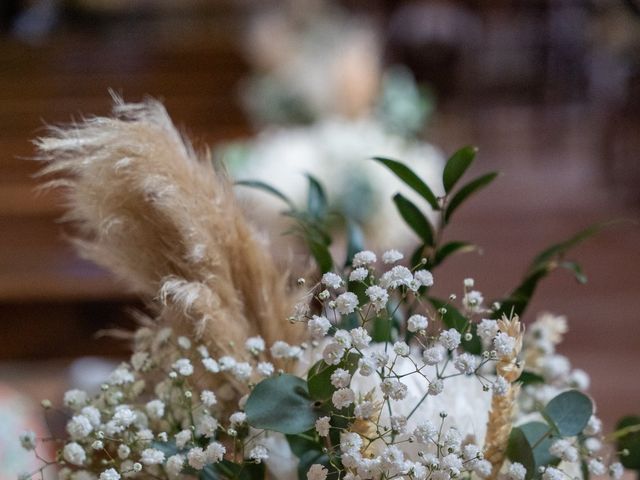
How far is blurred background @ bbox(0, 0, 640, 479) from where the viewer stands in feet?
7.09

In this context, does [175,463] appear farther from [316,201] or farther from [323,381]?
[316,201]

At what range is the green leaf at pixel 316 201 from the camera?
72cm

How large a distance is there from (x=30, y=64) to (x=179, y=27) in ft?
6.88

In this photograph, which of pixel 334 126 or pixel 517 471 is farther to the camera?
pixel 334 126

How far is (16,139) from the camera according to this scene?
3.61 m

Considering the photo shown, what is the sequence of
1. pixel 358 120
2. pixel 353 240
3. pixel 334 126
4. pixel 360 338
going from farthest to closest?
pixel 358 120 < pixel 334 126 < pixel 353 240 < pixel 360 338

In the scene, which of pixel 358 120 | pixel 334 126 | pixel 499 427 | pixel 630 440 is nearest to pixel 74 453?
pixel 499 427

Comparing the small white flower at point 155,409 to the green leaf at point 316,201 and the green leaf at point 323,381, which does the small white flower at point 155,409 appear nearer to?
the green leaf at point 323,381

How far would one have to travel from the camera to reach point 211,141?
318cm

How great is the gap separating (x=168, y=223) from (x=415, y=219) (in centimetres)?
18

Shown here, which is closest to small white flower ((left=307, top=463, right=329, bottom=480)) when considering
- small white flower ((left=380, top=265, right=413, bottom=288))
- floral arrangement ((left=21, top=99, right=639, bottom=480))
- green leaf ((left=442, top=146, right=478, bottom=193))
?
floral arrangement ((left=21, top=99, right=639, bottom=480))

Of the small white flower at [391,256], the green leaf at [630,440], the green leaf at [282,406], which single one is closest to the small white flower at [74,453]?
the green leaf at [282,406]

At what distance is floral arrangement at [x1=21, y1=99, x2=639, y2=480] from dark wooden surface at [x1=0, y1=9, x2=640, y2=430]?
0.35ft

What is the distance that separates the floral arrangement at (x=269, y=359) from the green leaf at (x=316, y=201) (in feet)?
0.15
